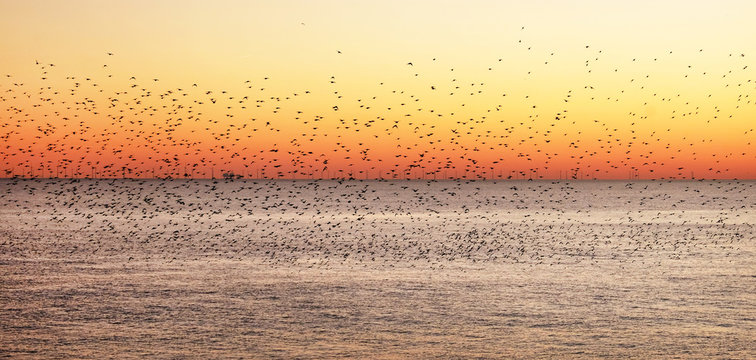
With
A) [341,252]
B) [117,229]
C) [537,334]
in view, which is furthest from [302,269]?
[117,229]

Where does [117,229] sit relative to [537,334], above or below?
below

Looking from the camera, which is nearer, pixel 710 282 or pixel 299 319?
pixel 299 319

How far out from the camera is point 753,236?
58.6m

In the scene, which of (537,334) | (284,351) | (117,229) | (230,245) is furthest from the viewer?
(117,229)

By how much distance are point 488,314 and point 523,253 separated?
2164cm

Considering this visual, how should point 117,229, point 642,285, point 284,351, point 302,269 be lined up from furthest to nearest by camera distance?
point 117,229
point 302,269
point 642,285
point 284,351

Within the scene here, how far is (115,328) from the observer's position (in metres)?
21.3

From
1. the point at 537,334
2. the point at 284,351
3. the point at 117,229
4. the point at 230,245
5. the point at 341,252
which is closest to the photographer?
the point at 284,351

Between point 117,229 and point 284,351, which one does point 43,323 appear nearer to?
point 284,351

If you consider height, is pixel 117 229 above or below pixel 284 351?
below

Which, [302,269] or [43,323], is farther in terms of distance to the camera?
[302,269]

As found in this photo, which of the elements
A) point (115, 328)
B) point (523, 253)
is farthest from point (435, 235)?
point (115, 328)

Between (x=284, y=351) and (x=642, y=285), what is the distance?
15.9 m

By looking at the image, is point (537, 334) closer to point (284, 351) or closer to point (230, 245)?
point (284, 351)
